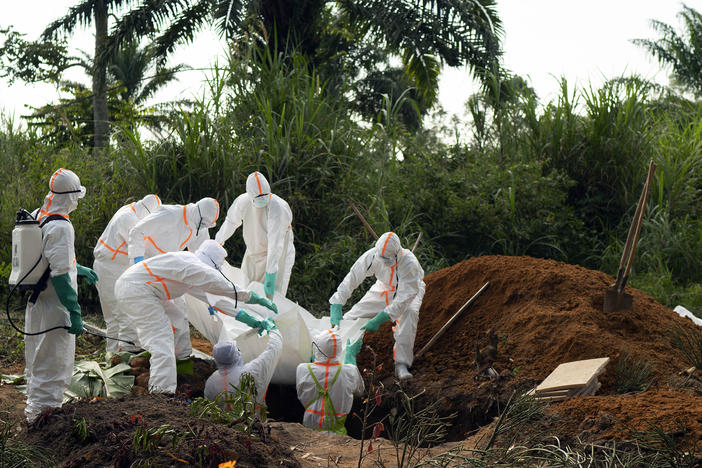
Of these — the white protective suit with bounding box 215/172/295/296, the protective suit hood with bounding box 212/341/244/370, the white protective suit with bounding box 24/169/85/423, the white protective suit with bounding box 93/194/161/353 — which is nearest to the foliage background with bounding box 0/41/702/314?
the white protective suit with bounding box 215/172/295/296

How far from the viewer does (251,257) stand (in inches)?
290

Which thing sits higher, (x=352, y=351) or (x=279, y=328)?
(x=279, y=328)

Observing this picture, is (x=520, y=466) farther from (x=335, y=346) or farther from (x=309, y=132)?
(x=309, y=132)

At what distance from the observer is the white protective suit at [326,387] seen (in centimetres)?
555

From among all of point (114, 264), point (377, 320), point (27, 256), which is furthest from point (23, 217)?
point (377, 320)

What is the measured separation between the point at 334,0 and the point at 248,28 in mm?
1844

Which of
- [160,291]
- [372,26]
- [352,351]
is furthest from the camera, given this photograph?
[372,26]

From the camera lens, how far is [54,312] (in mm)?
4699

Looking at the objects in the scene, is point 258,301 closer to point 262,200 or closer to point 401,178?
point 262,200

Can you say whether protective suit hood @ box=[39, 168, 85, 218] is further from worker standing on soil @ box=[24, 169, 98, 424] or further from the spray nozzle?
the spray nozzle

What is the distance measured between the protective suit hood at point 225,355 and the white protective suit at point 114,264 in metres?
1.77

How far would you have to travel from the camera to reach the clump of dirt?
11.0 ft

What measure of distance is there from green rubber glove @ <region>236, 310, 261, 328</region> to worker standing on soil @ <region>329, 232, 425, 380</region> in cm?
100

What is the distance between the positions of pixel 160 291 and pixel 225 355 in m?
0.77
